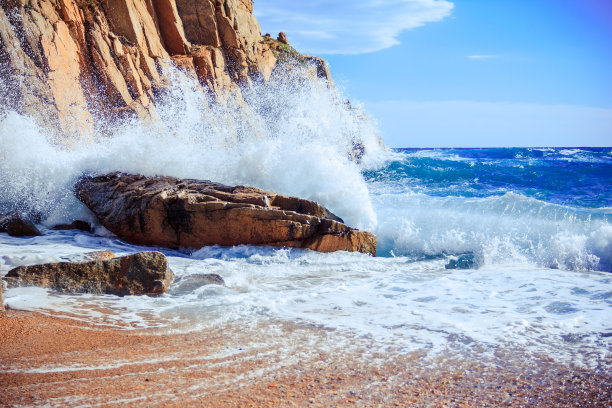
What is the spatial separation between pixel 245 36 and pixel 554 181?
52.4 feet

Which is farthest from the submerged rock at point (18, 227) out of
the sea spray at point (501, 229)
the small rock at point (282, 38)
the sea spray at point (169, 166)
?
the small rock at point (282, 38)

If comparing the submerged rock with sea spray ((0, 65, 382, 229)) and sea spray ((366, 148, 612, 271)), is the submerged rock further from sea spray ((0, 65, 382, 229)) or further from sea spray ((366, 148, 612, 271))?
sea spray ((366, 148, 612, 271))

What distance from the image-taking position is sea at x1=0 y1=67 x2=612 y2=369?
4027mm

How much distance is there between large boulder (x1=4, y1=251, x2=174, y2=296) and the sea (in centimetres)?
12

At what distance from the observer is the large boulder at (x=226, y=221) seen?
22.5 ft

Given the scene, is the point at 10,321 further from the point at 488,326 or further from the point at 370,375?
the point at 488,326

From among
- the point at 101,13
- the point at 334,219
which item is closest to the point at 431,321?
the point at 334,219

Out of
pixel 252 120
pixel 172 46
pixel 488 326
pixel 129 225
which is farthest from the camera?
pixel 252 120

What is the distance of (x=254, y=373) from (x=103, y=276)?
2542 mm

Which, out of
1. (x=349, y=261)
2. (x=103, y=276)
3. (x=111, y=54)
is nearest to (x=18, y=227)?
(x=103, y=276)

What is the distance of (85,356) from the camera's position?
314 cm

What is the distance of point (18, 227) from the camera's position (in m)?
7.14

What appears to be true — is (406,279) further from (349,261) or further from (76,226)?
(76,226)

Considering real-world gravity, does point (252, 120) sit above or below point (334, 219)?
above
